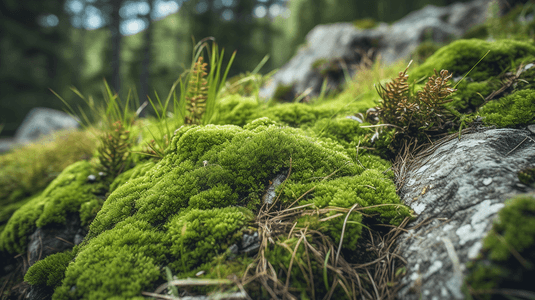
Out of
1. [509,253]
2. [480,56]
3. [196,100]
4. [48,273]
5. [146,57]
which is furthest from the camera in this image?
[146,57]

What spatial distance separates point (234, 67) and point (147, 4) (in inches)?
281

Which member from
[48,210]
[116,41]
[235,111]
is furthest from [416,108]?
[116,41]

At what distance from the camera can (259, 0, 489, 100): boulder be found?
676 cm

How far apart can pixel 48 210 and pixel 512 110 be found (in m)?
3.92

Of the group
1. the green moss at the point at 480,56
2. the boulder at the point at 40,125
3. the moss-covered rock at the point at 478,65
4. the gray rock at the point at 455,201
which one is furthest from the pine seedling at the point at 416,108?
the boulder at the point at 40,125

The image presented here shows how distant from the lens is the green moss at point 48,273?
1.35 m

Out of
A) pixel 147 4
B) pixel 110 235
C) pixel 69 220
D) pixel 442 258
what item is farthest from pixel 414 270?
pixel 147 4

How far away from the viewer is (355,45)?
7.46m

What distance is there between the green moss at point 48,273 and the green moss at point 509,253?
216 centimetres

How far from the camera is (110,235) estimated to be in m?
1.35

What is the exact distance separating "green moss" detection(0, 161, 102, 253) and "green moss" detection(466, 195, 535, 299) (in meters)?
2.85

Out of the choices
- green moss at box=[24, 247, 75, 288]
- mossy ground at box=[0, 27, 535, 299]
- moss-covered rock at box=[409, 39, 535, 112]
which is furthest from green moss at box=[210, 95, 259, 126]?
moss-covered rock at box=[409, 39, 535, 112]

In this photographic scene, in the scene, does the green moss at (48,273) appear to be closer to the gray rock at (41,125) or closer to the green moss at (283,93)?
the green moss at (283,93)

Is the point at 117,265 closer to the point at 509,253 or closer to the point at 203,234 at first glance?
the point at 203,234
